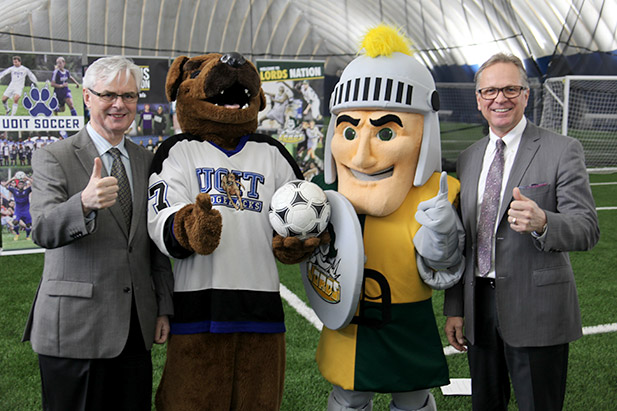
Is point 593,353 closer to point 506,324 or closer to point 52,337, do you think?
point 506,324

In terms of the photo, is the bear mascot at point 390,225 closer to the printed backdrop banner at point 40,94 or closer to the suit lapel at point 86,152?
the suit lapel at point 86,152

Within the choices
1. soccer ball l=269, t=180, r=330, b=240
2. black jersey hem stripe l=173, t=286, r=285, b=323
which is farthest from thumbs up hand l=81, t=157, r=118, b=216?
soccer ball l=269, t=180, r=330, b=240

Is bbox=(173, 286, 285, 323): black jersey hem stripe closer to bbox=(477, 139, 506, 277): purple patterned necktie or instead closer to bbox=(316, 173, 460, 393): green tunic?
bbox=(316, 173, 460, 393): green tunic

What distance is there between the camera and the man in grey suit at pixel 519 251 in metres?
2.40

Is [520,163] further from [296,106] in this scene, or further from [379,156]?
[296,106]

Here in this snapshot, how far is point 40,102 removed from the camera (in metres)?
6.64

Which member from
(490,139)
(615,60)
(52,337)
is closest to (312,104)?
(490,139)

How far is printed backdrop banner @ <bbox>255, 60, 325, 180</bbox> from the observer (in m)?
7.96

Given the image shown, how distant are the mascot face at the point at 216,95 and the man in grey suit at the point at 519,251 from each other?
1.01 m

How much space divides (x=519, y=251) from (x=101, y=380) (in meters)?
1.77

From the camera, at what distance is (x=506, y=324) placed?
2.45 meters

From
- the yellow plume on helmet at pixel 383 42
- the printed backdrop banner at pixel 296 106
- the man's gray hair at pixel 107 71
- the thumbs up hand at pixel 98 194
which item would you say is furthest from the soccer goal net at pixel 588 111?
the thumbs up hand at pixel 98 194

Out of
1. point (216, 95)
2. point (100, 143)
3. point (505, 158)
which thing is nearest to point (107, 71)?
point (100, 143)

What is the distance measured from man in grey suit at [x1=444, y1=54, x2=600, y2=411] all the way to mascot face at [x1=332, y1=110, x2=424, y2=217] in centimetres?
31
